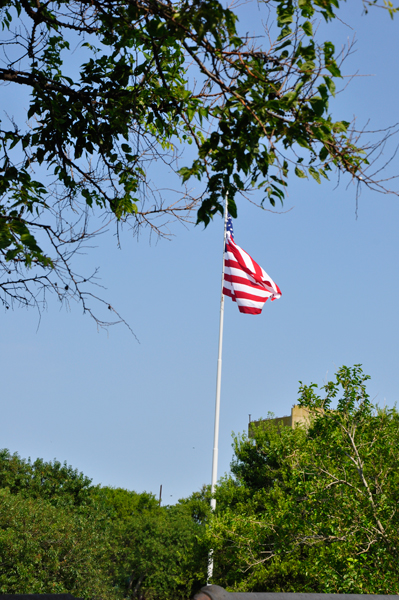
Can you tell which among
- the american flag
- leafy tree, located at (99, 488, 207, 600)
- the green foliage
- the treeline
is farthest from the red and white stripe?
the green foliage

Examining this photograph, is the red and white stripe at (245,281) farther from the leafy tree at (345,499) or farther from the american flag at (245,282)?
the leafy tree at (345,499)

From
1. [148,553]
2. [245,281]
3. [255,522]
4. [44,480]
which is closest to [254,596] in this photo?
[255,522]

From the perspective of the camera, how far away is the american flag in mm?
16109

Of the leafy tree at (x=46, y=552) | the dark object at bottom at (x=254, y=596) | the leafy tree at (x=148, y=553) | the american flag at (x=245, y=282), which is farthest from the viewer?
the leafy tree at (x=148, y=553)

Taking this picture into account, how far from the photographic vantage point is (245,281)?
53.7 ft

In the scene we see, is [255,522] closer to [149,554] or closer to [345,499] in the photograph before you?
[345,499]

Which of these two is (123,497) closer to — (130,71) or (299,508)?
(299,508)

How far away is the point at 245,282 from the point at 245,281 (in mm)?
33

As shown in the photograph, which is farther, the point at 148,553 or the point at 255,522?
the point at 148,553

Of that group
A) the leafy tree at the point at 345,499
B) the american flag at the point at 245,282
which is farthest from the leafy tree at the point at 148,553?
the leafy tree at the point at 345,499

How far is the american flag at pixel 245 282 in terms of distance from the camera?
52.9 feet

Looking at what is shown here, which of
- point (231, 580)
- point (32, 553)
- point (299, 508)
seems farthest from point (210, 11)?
point (32, 553)

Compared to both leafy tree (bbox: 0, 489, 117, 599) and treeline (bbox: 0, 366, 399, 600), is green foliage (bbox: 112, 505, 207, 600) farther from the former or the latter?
leafy tree (bbox: 0, 489, 117, 599)

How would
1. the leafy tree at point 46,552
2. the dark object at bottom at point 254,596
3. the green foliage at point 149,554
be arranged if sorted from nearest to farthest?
the dark object at bottom at point 254,596, the leafy tree at point 46,552, the green foliage at point 149,554
